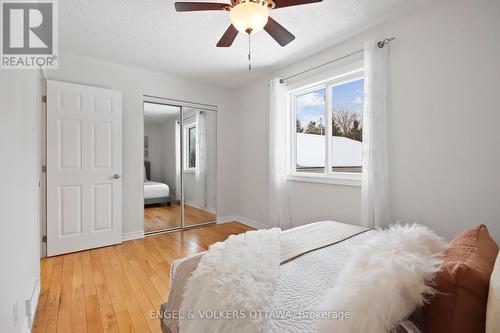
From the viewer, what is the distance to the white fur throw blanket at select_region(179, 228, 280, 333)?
0.84 metres

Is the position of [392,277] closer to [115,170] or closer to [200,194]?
[115,170]

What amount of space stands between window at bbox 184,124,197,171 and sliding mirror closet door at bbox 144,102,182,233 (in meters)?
0.10

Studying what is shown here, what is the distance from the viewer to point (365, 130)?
2.30m

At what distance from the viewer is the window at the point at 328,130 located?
8.81 ft

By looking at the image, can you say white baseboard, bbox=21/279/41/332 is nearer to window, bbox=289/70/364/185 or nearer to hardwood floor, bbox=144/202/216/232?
hardwood floor, bbox=144/202/216/232

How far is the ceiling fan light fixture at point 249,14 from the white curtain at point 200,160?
257cm

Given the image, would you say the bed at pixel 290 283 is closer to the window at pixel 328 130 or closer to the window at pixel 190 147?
the window at pixel 328 130

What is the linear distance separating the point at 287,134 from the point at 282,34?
1601 mm

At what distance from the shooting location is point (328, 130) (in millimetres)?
2924

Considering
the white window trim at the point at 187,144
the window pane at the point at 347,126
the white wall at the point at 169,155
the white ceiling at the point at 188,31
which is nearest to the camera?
the white ceiling at the point at 188,31

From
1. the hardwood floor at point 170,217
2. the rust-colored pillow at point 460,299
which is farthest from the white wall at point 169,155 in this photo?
the rust-colored pillow at point 460,299

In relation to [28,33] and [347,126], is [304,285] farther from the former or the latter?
[28,33]

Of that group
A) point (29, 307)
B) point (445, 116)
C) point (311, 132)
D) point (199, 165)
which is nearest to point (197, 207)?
point (199, 165)

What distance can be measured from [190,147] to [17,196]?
272cm
